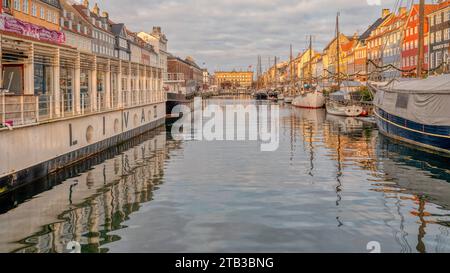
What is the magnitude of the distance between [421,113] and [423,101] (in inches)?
→ 28.6

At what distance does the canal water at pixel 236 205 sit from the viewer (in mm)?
12000

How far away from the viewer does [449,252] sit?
11.2 m

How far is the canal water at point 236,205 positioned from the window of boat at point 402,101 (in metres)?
5.76

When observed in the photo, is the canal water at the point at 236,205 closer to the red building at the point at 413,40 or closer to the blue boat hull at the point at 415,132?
the blue boat hull at the point at 415,132

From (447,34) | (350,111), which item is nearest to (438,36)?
(447,34)

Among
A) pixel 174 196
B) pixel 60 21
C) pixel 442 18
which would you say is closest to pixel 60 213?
pixel 174 196

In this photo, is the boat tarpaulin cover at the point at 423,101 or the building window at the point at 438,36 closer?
the boat tarpaulin cover at the point at 423,101

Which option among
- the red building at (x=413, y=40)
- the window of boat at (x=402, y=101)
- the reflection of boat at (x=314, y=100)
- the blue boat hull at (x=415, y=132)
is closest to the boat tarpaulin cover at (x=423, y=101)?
the window of boat at (x=402, y=101)

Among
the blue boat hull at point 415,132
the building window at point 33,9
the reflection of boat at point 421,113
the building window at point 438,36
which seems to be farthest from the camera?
the building window at point 438,36

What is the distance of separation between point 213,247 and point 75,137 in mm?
15139

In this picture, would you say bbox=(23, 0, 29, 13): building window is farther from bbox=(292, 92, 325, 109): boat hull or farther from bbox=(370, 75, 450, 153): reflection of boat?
bbox=(370, 75, 450, 153): reflection of boat

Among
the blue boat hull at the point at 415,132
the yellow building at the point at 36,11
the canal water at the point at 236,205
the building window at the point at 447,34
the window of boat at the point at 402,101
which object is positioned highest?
the yellow building at the point at 36,11

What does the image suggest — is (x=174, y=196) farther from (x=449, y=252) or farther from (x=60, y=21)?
(x=60, y=21)

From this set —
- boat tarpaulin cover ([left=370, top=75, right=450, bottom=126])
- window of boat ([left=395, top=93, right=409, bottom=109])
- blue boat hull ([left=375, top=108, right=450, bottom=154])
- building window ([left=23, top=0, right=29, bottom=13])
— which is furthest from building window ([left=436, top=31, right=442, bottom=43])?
building window ([left=23, top=0, right=29, bottom=13])
